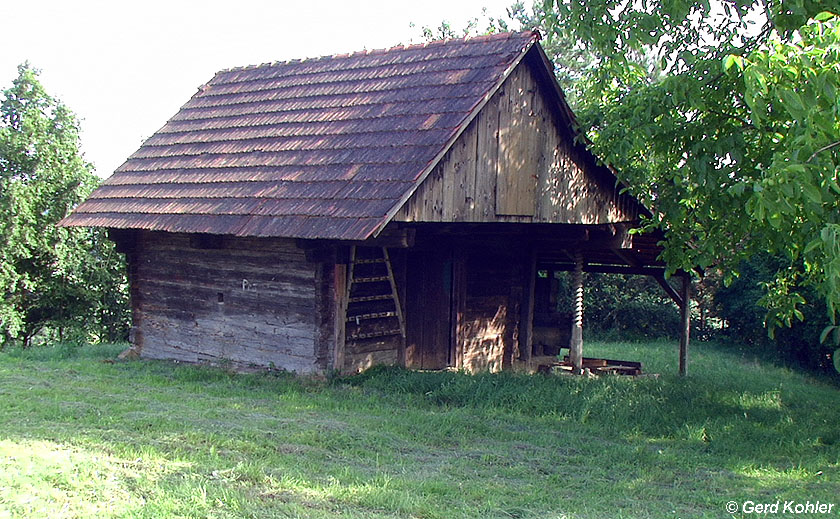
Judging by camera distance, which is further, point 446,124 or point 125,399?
point 446,124

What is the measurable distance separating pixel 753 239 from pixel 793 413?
2.64 meters

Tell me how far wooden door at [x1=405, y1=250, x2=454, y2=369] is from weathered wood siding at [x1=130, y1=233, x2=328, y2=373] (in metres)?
1.99

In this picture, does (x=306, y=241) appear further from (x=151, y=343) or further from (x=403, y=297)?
(x=151, y=343)

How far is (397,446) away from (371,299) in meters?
4.17

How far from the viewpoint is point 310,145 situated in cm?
1187

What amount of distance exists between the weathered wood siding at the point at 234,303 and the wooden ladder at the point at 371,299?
1.23 feet

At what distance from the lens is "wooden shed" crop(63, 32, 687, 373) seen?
1053 centimetres

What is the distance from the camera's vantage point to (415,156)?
33.4 feet

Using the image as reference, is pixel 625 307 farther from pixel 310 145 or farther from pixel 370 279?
pixel 310 145

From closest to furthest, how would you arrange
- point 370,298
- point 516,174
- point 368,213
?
point 368,213 < point 516,174 < point 370,298

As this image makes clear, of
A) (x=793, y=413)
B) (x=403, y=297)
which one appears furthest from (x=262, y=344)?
(x=793, y=413)

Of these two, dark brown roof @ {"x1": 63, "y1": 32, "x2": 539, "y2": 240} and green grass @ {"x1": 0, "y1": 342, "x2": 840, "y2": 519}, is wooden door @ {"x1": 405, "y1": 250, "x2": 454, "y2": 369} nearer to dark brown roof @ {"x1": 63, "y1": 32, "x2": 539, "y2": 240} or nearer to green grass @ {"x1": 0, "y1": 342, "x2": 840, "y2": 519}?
green grass @ {"x1": 0, "y1": 342, "x2": 840, "y2": 519}

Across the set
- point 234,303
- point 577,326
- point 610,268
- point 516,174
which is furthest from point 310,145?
Result: point 610,268

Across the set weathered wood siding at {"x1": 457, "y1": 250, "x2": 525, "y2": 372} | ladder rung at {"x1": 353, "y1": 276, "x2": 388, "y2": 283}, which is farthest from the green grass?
weathered wood siding at {"x1": 457, "y1": 250, "x2": 525, "y2": 372}
